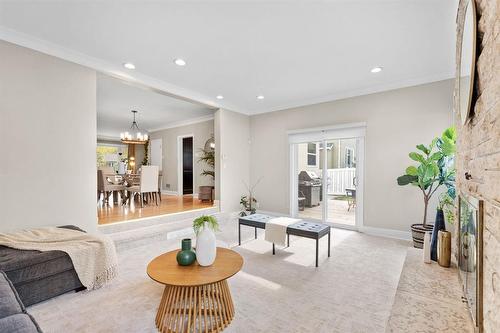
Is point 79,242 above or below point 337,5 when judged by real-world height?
below

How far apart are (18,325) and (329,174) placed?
5.13 m

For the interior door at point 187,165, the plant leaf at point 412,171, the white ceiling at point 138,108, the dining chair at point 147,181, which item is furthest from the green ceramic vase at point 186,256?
the interior door at point 187,165

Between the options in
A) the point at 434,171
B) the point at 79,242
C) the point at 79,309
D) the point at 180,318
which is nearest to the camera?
the point at 180,318

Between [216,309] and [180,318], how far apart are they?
30 centimetres

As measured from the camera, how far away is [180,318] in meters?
1.89

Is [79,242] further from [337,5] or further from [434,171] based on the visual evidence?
[434,171]

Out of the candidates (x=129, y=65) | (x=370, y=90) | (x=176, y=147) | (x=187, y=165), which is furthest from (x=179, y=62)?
(x=187, y=165)

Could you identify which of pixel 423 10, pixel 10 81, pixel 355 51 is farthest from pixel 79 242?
pixel 423 10

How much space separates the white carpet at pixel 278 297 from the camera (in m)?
1.96

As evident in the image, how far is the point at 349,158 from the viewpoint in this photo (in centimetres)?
504

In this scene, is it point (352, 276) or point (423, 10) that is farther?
point (352, 276)

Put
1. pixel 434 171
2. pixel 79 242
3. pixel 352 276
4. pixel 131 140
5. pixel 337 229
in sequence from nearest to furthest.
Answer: pixel 79 242 → pixel 352 276 → pixel 434 171 → pixel 337 229 → pixel 131 140

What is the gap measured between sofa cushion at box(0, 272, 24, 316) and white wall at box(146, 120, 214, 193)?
5.59m

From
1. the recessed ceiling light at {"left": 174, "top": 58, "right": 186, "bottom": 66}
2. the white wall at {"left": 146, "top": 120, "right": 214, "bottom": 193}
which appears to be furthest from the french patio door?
the recessed ceiling light at {"left": 174, "top": 58, "right": 186, "bottom": 66}
